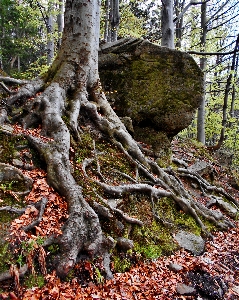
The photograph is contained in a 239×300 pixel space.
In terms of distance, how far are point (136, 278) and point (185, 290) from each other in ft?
2.63

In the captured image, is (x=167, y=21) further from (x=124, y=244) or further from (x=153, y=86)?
(x=124, y=244)

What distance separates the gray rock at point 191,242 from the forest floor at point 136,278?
0.14m

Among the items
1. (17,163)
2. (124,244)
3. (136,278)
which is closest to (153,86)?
(17,163)

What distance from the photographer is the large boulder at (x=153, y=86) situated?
846 centimetres

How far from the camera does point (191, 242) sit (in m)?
5.25

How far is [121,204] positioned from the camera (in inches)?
190

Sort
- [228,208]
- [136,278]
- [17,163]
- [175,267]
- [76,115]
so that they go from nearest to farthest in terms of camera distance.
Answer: [136,278]
[175,267]
[17,163]
[76,115]
[228,208]

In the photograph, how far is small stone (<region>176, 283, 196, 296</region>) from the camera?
3.85m

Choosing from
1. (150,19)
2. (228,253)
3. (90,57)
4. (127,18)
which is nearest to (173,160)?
(228,253)

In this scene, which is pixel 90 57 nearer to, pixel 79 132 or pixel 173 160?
pixel 79 132

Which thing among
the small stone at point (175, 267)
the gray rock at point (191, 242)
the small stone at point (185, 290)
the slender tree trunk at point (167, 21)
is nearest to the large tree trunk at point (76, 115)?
the gray rock at point (191, 242)

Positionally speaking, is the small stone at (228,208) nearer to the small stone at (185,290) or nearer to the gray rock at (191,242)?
the gray rock at (191,242)

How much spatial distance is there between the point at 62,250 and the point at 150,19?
25.6 metres

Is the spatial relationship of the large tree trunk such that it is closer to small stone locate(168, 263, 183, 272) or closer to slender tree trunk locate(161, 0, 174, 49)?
small stone locate(168, 263, 183, 272)
